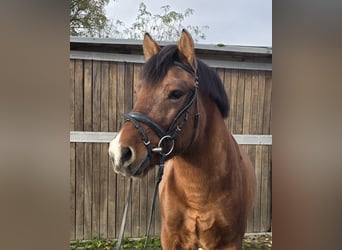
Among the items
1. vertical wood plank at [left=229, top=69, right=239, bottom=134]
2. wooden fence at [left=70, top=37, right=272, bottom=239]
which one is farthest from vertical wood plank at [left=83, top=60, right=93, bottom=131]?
vertical wood plank at [left=229, top=69, right=239, bottom=134]

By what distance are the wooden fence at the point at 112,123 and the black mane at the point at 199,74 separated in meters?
0.04

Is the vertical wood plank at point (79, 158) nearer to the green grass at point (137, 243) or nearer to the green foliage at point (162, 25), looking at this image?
the green grass at point (137, 243)

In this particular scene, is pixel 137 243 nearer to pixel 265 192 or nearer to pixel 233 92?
pixel 265 192

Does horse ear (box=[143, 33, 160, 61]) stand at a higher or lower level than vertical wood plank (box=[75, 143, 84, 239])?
higher

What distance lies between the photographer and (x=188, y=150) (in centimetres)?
67

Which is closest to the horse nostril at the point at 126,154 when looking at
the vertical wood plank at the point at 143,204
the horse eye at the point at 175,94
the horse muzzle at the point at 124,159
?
the horse muzzle at the point at 124,159

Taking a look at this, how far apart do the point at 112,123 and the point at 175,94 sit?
20cm

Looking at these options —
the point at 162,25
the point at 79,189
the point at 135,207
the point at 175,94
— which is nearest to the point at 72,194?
the point at 79,189

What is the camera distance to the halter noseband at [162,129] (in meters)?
0.54

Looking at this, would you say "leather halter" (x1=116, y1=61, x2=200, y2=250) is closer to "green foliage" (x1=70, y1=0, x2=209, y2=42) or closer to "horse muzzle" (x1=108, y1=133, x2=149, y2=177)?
"horse muzzle" (x1=108, y1=133, x2=149, y2=177)

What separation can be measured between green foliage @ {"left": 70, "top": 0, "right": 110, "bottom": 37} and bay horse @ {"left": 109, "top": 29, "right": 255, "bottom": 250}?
10cm

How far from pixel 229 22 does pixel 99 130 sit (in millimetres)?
387

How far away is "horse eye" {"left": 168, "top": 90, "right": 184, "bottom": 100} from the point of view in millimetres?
579
